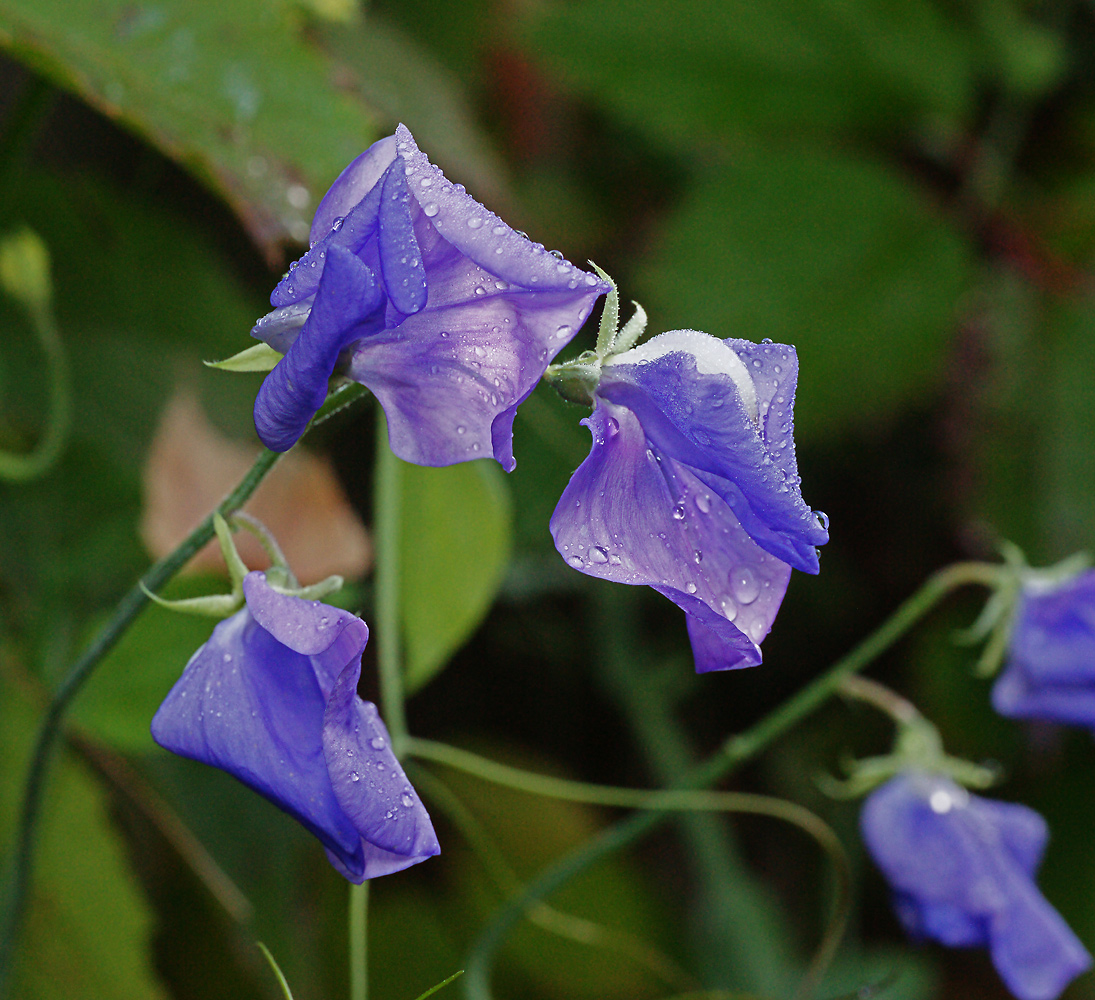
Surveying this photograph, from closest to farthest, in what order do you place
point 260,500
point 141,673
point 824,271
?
point 141,673 → point 260,500 → point 824,271

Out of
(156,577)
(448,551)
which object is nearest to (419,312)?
(156,577)

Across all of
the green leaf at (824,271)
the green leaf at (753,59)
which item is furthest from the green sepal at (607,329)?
the green leaf at (753,59)

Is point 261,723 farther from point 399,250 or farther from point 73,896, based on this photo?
point 73,896

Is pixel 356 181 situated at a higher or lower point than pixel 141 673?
higher

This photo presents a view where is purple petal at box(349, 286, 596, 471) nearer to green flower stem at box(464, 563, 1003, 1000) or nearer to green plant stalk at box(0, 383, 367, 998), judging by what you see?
green plant stalk at box(0, 383, 367, 998)

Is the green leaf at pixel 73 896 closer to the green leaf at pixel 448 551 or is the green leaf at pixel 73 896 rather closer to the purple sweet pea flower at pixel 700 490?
the green leaf at pixel 448 551

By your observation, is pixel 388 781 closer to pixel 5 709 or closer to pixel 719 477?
pixel 719 477

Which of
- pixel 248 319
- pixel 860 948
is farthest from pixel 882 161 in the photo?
pixel 860 948
